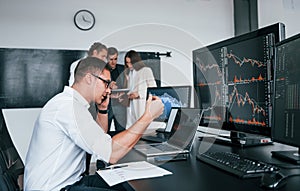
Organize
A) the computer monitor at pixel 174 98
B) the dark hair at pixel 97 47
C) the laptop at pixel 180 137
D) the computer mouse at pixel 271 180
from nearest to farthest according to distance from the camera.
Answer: the computer mouse at pixel 271 180, the laptop at pixel 180 137, the computer monitor at pixel 174 98, the dark hair at pixel 97 47

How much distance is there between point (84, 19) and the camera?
133 inches

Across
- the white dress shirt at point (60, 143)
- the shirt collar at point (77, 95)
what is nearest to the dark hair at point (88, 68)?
the shirt collar at point (77, 95)

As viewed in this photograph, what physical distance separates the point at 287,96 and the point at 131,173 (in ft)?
2.04

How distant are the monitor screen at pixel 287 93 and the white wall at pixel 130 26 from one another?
2.41 m

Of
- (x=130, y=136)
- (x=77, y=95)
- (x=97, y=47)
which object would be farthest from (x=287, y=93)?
(x=97, y=47)

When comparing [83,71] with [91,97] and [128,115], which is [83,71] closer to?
[91,97]

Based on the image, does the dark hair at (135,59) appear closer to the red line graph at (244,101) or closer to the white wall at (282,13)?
the white wall at (282,13)

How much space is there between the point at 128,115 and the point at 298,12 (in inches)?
86.2

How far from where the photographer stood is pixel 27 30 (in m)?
3.17

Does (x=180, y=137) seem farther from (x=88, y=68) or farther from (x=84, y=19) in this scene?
(x=84, y=19)

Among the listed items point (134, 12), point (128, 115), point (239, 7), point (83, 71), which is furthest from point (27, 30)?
point (239, 7)

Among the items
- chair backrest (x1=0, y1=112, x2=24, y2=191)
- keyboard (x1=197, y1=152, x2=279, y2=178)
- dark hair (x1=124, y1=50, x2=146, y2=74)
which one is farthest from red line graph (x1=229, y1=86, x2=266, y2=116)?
dark hair (x1=124, y1=50, x2=146, y2=74)

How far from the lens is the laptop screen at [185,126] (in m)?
1.37

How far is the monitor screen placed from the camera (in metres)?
1.02
